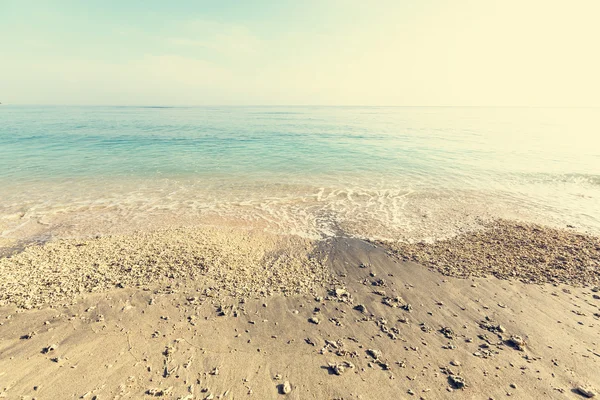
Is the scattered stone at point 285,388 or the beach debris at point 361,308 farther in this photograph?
the beach debris at point 361,308

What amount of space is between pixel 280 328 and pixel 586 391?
576 centimetres

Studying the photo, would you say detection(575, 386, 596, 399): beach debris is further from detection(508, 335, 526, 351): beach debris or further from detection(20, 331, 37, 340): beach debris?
detection(20, 331, 37, 340): beach debris

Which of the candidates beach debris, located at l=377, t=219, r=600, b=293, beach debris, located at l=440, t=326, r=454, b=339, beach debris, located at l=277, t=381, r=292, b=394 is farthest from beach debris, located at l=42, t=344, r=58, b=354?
beach debris, located at l=377, t=219, r=600, b=293

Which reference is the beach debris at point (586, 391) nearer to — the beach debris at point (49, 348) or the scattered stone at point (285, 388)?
the scattered stone at point (285, 388)

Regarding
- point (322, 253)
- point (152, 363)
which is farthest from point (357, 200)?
point (152, 363)

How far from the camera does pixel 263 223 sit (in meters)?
12.0

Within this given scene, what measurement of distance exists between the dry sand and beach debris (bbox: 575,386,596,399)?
0.08 m

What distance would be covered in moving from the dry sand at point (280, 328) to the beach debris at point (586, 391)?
0.27ft

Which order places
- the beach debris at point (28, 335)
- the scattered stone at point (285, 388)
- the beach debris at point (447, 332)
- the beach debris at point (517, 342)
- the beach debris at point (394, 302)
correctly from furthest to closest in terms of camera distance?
the beach debris at point (394, 302) < the beach debris at point (447, 332) < the beach debris at point (517, 342) < the beach debris at point (28, 335) < the scattered stone at point (285, 388)

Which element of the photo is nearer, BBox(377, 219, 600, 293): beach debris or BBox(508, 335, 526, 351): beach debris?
BBox(508, 335, 526, 351): beach debris

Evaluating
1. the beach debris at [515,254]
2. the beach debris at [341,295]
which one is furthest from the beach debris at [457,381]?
the beach debris at [515,254]

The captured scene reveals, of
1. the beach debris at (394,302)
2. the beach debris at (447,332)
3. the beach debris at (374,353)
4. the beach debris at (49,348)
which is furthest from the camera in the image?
the beach debris at (394,302)

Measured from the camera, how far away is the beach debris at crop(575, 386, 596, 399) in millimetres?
4691

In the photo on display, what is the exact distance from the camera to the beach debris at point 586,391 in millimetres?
4691
